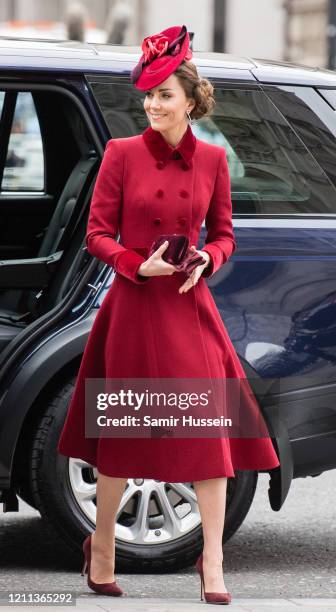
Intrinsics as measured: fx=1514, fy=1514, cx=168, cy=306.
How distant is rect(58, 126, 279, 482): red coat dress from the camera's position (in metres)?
4.24

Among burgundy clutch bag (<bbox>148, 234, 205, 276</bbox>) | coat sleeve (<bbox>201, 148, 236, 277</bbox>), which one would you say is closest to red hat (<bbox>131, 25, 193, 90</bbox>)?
coat sleeve (<bbox>201, 148, 236, 277</bbox>)

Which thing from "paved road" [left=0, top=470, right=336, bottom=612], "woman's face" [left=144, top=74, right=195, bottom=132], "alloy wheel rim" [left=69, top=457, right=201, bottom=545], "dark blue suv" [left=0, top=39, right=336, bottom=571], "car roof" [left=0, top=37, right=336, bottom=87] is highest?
"car roof" [left=0, top=37, right=336, bottom=87]

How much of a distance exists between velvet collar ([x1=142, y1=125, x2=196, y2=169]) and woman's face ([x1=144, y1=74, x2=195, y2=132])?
0.11 ft

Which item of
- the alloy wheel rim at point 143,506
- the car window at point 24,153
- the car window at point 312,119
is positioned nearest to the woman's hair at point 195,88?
the car window at point 312,119

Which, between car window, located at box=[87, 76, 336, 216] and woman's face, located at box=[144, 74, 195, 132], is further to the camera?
car window, located at box=[87, 76, 336, 216]

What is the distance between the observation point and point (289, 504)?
6.82m

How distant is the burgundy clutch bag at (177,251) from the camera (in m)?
4.06

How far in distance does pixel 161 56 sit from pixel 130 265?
1.96 ft

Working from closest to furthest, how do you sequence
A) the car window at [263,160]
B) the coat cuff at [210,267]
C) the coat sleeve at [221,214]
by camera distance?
1. the coat cuff at [210,267]
2. the coat sleeve at [221,214]
3. the car window at [263,160]

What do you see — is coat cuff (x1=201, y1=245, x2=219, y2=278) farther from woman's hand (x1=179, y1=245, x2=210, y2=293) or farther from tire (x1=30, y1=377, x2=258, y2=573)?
tire (x1=30, y1=377, x2=258, y2=573)

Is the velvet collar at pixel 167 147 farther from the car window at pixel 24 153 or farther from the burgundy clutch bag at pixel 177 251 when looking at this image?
the car window at pixel 24 153

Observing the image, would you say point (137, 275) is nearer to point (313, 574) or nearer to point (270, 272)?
point (270, 272)

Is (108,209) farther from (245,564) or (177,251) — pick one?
(245,564)

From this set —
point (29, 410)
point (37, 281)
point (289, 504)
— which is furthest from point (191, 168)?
point (289, 504)
